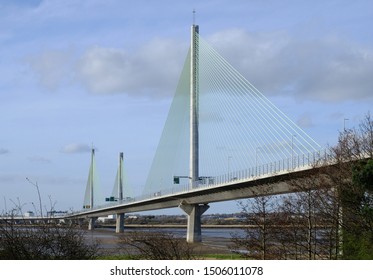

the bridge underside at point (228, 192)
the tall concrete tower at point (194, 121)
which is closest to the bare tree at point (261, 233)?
the bridge underside at point (228, 192)

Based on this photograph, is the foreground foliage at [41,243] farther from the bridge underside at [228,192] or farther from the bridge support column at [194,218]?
the bridge support column at [194,218]

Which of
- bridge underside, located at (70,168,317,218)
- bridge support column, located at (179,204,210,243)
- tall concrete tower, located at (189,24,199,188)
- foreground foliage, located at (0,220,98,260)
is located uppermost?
tall concrete tower, located at (189,24,199,188)

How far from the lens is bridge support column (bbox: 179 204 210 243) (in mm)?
69650

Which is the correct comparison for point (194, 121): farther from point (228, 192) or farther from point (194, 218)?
point (194, 218)

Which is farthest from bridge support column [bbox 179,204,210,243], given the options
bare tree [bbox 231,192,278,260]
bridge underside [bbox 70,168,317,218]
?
bare tree [bbox 231,192,278,260]

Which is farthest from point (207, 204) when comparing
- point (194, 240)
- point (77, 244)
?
point (77, 244)

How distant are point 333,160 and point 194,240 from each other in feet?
117

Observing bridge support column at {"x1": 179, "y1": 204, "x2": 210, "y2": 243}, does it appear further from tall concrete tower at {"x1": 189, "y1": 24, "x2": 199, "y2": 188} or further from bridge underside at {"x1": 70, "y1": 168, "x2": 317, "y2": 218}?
tall concrete tower at {"x1": 189, "y1": 24, "x2": 199, "y2": 188}

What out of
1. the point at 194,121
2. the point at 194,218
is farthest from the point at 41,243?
the point at 194,218

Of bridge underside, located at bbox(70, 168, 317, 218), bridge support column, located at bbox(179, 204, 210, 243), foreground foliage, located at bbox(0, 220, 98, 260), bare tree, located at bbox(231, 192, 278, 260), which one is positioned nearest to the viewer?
foreground foliage, located at bbox(0, 220, 98, 260)

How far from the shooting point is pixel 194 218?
71.4 meters
